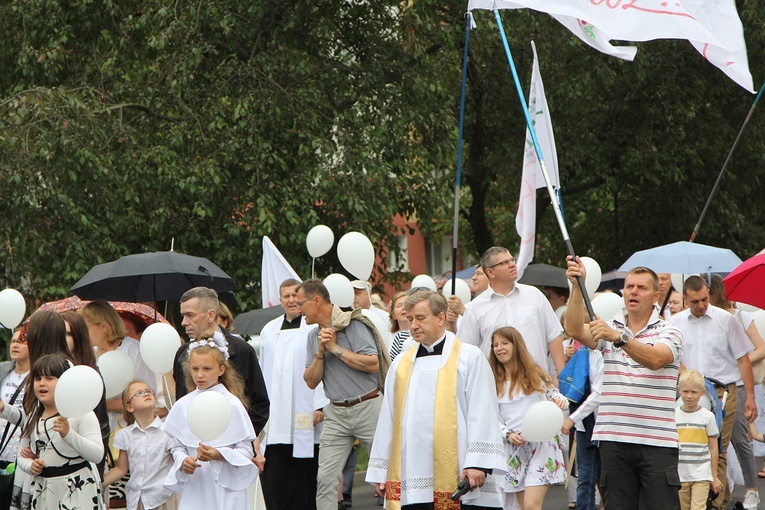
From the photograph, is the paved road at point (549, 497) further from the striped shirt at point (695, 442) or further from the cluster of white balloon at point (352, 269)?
the cluster of white balloon at point (352, 269)

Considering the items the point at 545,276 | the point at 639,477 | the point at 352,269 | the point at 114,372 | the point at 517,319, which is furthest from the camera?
the point at 545,276

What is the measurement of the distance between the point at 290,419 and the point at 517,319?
2.07 m

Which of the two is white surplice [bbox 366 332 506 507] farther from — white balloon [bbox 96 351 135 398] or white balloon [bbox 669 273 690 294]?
white balloon [bbox 669 273 690 294]

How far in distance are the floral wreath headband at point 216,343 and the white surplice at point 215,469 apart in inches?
11.8

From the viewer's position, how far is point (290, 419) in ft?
33.2

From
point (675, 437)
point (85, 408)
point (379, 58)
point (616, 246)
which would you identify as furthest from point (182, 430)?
point (616, 246)

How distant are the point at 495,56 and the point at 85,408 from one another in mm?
13283

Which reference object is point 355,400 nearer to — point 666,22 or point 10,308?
point 10,308

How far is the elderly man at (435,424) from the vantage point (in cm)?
719

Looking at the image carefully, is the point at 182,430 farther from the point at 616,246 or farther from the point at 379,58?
the point at 616,246

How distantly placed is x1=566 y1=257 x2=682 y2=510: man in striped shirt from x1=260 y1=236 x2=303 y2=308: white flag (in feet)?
16.3

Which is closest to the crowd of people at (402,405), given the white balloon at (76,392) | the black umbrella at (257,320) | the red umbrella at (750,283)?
the white balloon at (76,392)

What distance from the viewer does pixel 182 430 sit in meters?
7.26

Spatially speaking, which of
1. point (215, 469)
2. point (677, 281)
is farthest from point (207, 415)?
point (677, 281)
